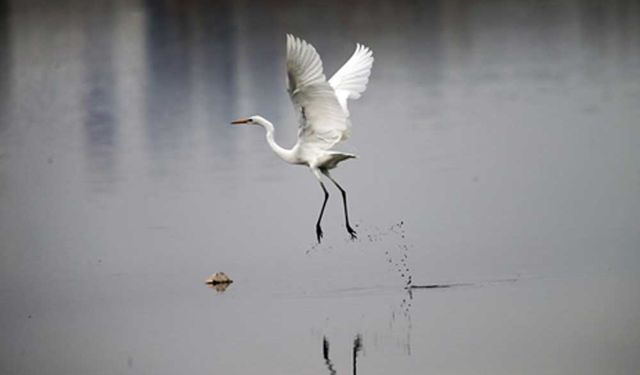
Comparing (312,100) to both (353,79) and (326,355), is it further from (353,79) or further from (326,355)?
(326,355)

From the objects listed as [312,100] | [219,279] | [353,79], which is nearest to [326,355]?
[312,100]

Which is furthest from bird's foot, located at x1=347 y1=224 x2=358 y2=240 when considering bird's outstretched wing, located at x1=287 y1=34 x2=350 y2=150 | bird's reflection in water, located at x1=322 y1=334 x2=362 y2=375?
bird's reflection in water, located at x1=322 y1=334 x2=362 y2=375

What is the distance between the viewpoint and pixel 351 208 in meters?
13.0

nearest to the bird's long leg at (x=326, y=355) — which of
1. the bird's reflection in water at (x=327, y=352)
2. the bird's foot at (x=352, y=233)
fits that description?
the bird's reflection in water at (x=327, y=352)

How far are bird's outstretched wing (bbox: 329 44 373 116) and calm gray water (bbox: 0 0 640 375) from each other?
1.18 m

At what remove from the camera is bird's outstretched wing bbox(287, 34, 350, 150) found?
10086mm

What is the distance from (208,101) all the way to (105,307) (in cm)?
924

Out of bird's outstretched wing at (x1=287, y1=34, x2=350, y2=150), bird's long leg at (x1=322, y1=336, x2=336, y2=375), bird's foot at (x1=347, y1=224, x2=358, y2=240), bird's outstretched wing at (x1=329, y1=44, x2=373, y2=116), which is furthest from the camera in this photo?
bird's outstretched wing at (x1=329, y1=44, x2=373, y2=116)

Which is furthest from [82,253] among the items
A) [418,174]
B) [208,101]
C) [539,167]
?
[208,101]

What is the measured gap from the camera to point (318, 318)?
966 cm

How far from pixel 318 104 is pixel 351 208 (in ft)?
8.16

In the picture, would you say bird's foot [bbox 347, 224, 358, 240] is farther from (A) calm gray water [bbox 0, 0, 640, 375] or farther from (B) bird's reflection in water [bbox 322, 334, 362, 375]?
(B) bird's reflection in water [bbox 322, 334, 362, 375]

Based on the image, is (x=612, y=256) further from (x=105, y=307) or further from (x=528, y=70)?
(x=528, y=70)

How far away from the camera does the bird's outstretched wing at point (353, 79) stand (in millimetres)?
11625
